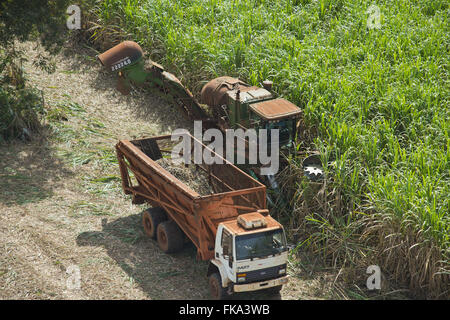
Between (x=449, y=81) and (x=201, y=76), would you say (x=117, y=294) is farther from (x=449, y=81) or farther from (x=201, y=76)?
(x=449, y=81)

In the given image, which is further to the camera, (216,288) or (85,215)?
(85,215)

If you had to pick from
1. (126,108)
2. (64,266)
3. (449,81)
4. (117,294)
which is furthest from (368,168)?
(126,108)

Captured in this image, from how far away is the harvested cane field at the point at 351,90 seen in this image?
36.7 feet

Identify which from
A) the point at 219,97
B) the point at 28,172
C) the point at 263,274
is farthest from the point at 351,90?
the point at 28,172

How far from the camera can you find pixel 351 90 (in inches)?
583

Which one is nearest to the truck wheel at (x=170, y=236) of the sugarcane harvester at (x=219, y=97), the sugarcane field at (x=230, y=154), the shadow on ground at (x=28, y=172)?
the sugarcane field at (x=230, y=154)

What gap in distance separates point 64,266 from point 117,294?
1.40 metres

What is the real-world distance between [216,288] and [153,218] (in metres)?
→ 2.45

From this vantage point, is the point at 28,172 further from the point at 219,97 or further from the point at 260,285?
the point at 260,285

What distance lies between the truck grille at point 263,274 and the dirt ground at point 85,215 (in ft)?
2.29

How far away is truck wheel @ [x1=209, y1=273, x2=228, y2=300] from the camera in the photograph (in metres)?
10.4

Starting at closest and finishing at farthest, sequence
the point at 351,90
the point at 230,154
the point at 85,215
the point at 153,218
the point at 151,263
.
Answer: the point at 151,263 → the point at 153,218 → the point at 85,215 → the point at 230,154 → the point at 351,90

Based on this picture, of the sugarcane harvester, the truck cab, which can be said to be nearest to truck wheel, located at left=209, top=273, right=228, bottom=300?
the truck cab

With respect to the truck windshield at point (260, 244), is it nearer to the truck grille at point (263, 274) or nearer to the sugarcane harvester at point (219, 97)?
the truck grille at point (263, 274)
